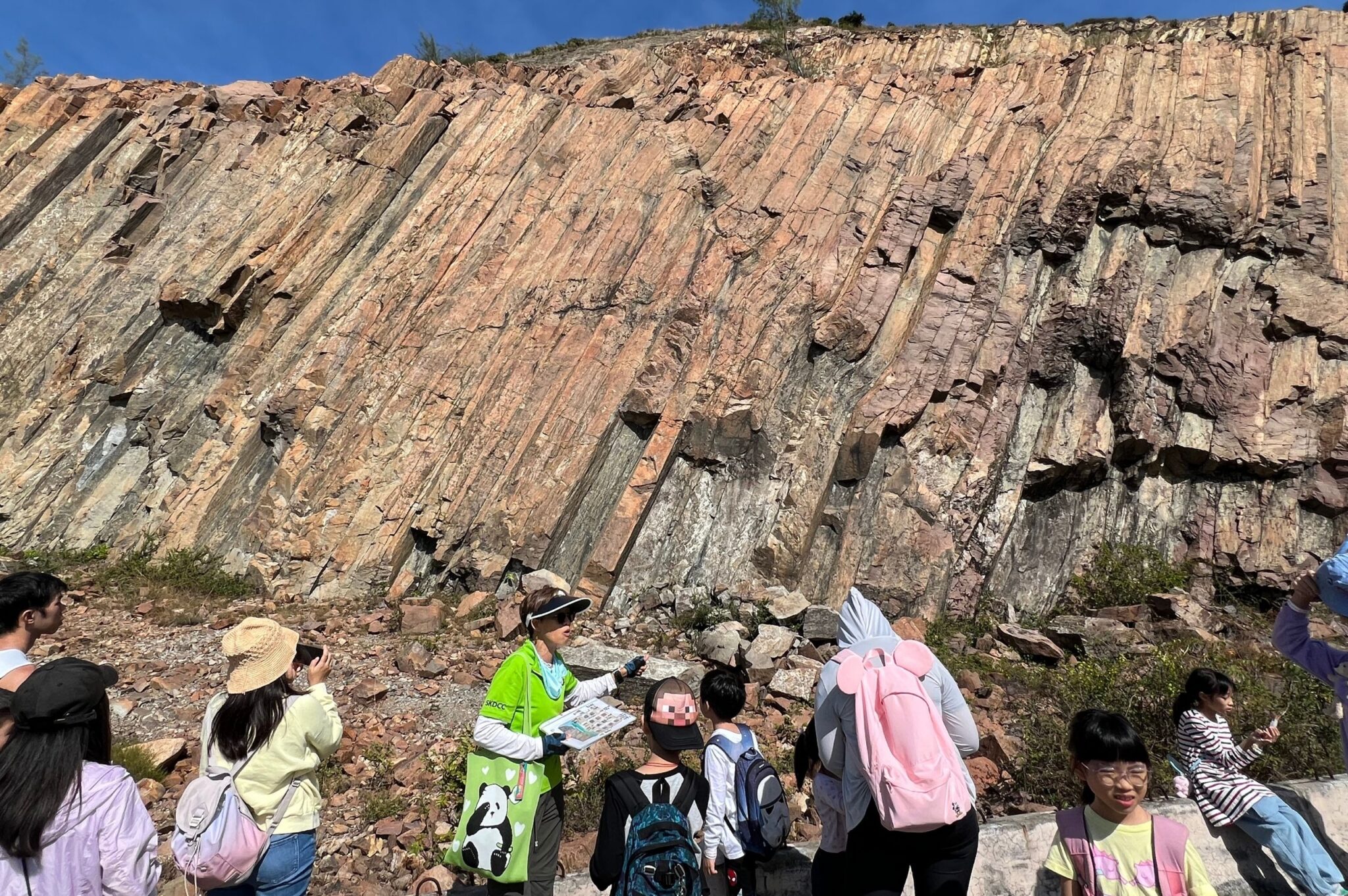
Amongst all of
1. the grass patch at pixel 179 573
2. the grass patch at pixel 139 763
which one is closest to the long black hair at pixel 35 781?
the grass patch at pixel 139 763

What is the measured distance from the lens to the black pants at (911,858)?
323 cm

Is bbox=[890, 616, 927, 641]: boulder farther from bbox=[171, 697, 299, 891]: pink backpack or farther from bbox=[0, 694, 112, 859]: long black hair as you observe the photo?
bbox=[0, 694, 112, 859]: long black hair

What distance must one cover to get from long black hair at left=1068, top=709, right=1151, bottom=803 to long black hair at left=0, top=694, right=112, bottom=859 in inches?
168

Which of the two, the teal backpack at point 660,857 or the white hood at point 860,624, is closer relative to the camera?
the teal backpack at point 660,857

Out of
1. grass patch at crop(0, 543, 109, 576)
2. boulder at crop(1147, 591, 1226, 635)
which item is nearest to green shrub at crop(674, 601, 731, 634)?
boulder at crop(1147, 591, 1226, 635)

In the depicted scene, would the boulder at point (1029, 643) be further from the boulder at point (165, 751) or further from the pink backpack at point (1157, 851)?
the boulder at point (165, 751)

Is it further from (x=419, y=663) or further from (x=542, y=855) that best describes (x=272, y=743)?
(x=419, y=663)

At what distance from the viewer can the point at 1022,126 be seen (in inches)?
572

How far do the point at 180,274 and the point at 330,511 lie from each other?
776 centimetres

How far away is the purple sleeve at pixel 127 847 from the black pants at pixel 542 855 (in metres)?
1.58

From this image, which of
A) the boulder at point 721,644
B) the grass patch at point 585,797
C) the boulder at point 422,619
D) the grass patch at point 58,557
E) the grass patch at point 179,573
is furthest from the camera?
the grass patch at point 58,557

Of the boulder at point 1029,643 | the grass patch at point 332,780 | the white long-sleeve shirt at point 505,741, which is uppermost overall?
the boulder at point 1029,643

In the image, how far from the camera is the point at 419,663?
30.1 ft

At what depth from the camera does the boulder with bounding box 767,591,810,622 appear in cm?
1020
